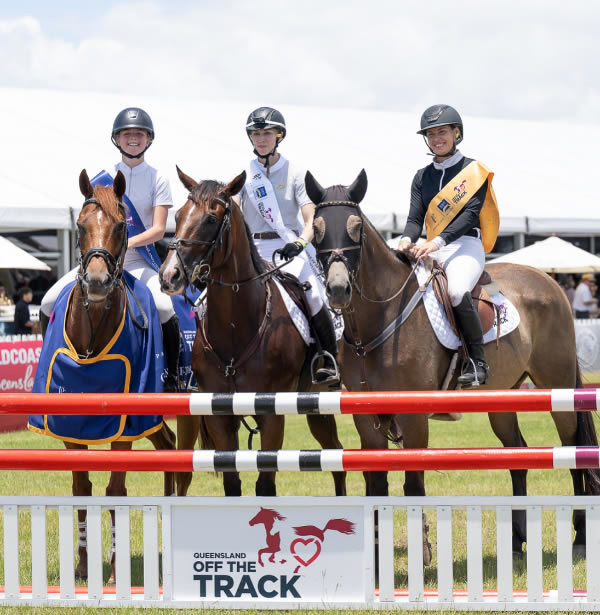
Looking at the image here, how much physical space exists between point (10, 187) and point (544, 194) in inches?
533

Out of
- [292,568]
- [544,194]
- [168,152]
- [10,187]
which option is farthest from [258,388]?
[544,194]

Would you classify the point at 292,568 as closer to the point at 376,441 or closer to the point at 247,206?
the point at 376,441

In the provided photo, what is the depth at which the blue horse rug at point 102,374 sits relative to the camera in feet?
21.1

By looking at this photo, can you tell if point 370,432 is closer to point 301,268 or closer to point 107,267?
point 301,268

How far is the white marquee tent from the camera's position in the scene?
72.4 feet

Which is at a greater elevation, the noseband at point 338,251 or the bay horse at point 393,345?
the noseband at point 338,251

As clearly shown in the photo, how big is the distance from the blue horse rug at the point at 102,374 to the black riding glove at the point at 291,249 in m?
1.04

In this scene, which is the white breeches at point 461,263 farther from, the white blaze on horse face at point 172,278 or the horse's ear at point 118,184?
the horse's ear at point 118,184

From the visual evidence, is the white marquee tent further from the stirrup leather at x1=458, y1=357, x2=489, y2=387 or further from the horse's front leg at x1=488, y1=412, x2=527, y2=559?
the stirrup leather at x1=458, y1=357, x2=489, y2=387

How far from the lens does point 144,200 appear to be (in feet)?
23.7

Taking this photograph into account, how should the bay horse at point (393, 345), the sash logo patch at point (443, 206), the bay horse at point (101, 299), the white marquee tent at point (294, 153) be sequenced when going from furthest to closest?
the white marquee tent at point (294, 153) < the sash logo patch at point (443, 206) < the bay horse at point (393, 345) < the bay horse at point (101, 299)

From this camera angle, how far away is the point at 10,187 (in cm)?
2083

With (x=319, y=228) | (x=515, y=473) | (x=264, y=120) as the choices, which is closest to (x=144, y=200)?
(x=264, y=120)

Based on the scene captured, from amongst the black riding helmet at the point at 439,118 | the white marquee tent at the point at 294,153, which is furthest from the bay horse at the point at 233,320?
the white marquee tent at the point at 294,153
